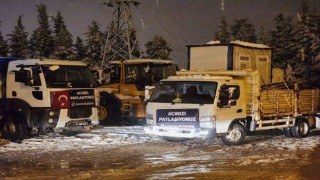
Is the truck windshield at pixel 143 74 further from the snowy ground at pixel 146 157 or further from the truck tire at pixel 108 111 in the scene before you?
the snowy ground at pixel 146 157

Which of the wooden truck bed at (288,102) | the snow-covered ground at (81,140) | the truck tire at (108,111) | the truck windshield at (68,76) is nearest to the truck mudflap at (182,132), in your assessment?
the snow-covered ground at (81,140)

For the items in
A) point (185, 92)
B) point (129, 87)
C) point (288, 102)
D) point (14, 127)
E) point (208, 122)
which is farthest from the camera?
point (129, 87)

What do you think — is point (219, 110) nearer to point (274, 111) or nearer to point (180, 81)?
point (180, 81)

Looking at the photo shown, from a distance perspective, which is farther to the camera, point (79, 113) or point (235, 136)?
point (79, 113)

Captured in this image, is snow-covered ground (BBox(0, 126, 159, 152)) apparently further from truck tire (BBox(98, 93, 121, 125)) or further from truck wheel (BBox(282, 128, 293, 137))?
truck wheel (BBox(282, 128, 293, 137))

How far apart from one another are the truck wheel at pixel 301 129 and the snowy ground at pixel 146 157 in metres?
0.29

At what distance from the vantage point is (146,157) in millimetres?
13000

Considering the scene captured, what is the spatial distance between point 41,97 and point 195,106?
16.1 ft

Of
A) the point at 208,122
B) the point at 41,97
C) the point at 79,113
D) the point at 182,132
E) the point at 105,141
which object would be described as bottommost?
the point at 105,141

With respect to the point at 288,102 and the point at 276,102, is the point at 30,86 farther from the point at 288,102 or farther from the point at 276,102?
the point at 288,102

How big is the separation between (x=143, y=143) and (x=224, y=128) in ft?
8.52

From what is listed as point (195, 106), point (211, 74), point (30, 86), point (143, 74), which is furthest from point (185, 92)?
point (143, 74)

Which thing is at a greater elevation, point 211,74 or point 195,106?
point 211,74

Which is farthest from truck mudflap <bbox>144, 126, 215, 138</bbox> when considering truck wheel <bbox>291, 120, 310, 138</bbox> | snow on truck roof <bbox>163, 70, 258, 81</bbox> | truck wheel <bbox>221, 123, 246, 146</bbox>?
truck wheel <bbox>291, 120, 310, 138</bbox>
